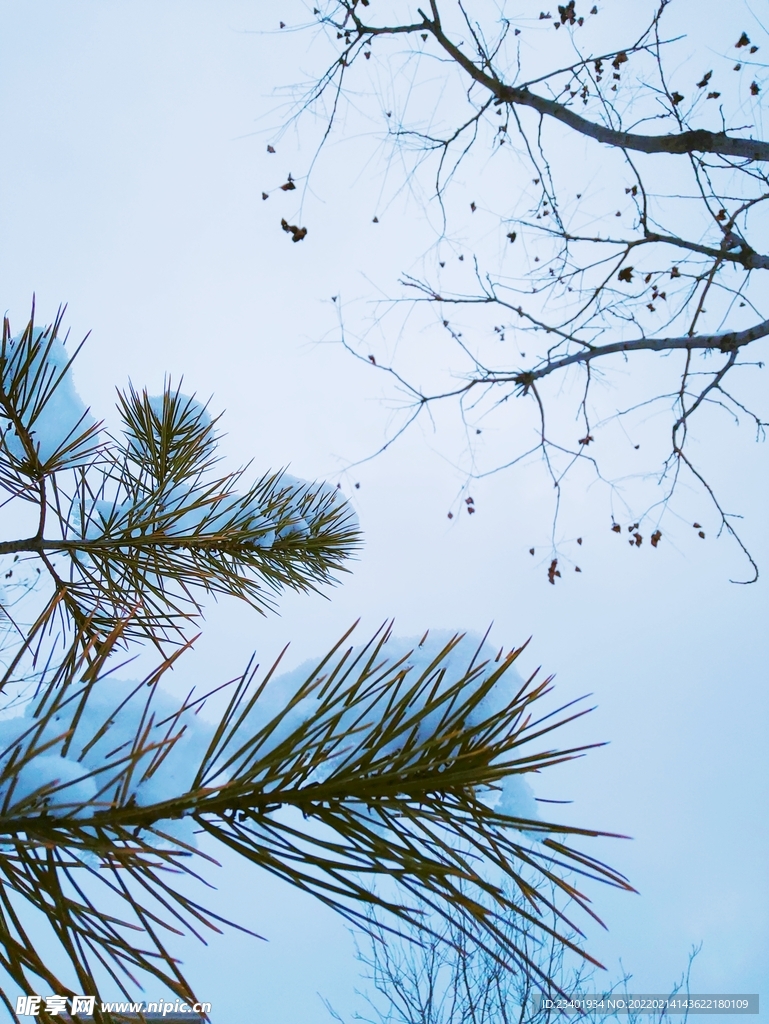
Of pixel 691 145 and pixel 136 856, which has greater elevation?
pixel 691 145

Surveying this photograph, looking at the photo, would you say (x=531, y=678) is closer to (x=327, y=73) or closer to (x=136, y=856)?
(x=136, y=856)

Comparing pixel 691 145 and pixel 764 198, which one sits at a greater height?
pixel 764 198

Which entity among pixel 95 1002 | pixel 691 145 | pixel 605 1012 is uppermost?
pixel 691 145

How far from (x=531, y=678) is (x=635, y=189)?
11.1ft

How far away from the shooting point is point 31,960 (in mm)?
621

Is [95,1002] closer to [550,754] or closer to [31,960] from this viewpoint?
[31,960]

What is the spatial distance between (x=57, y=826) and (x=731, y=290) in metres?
3.60

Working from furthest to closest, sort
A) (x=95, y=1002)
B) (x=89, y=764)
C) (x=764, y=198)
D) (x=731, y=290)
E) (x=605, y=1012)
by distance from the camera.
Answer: (x=605, y=1012)
(x=731, y=290)
(x=764, y=198)
(x=89, y=764)
(x=95, y=1002)

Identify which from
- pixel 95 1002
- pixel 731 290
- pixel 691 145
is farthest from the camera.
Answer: pixel 731 290

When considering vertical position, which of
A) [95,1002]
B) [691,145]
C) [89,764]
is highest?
[691,145]

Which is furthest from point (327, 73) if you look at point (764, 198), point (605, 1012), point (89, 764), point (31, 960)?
point (605, 1012)

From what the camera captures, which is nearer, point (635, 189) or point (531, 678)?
point (531, 678)

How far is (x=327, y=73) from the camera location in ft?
10.3

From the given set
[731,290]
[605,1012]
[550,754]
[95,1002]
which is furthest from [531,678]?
[605,1012]
